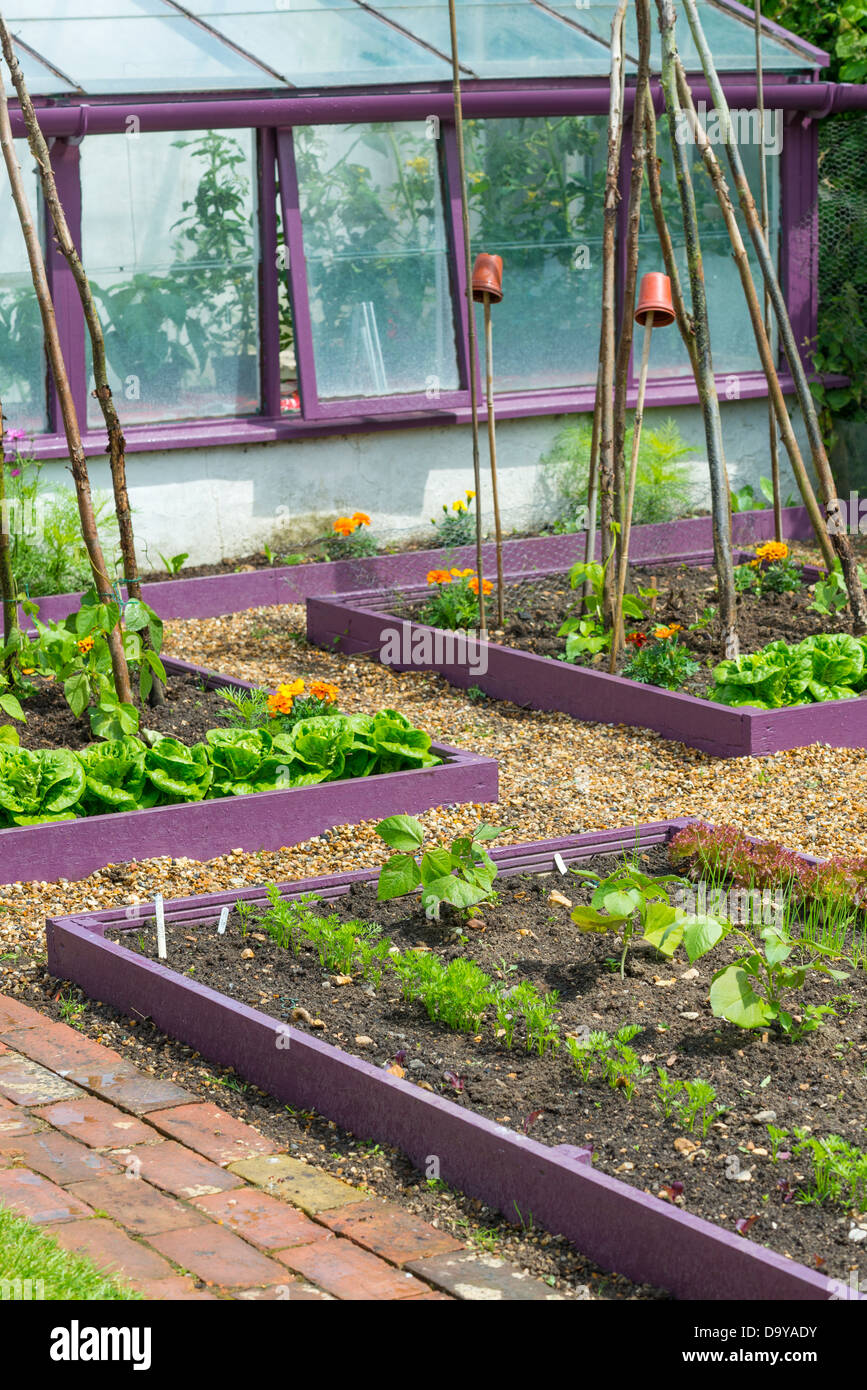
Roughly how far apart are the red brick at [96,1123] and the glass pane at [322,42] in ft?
22.7

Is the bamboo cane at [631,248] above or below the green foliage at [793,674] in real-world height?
above

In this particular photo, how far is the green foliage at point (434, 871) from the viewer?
4285 mm

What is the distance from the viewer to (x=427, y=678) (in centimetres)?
741

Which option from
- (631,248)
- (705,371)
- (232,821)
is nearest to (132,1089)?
(232,821)

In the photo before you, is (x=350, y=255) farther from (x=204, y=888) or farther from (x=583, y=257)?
(x=204, y=888)

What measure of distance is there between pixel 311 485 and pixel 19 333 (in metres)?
1.80

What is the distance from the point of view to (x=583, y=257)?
10.2 metres

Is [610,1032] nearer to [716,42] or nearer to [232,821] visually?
[232,821]

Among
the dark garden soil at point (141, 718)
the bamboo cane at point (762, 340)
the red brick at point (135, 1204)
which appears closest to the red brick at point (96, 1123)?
the red brick at point (135, 1204)

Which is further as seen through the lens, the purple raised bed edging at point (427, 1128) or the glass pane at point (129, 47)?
the glass pane at point (129, 47)

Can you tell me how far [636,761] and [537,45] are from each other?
557 centimetres

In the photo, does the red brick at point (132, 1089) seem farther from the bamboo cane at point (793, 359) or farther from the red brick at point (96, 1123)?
the bamboo cane at point (793, 359)

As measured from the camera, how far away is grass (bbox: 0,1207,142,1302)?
2732mm
